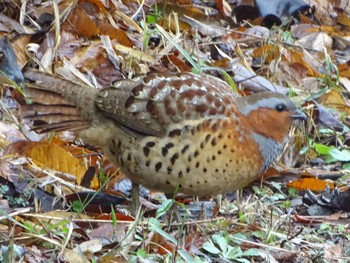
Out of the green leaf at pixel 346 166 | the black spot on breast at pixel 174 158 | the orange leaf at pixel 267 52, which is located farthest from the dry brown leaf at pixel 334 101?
the black spot on breast at pixel 174 158

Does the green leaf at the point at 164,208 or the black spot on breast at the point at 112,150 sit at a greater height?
the black spot on breast at the point at 112,150

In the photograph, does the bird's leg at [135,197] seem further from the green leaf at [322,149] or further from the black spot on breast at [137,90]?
the green leaf at [322,149]

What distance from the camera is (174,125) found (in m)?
5.19

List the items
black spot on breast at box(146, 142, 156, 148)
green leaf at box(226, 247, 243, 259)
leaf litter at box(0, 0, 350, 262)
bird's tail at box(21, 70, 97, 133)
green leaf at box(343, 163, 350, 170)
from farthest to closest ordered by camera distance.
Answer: green leaf at box(343, 163, 350, 170), bird's tail at box(21, 70, 97, 133), black spot on breast at box(146, 142, 156, 148), green leaf at box(226, 247, 243, 259), leaf litter at box(0, 0, 350, 262)

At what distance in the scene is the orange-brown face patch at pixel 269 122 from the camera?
538 cm

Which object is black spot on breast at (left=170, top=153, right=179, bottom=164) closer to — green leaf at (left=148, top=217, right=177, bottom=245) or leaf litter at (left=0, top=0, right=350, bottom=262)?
leaf litter at (left=0, top=0, right=350, bottom=262)

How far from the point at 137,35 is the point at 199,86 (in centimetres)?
231

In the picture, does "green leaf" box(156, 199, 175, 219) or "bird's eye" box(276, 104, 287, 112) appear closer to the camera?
"green leaf" box(156, 199, 175, 219)

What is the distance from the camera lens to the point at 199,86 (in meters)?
5.32

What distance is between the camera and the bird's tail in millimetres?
5473

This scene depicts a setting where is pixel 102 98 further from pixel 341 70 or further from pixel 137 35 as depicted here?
pixel 341 70

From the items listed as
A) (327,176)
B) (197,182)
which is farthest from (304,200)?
(197,182)

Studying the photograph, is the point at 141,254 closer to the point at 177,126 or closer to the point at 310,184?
the point at 177,126

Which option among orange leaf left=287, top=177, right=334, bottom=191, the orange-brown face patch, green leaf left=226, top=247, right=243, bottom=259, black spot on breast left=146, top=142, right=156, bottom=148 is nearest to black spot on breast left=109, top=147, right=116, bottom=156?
black spot on breast left=146, top=142, right=156, bottom=148
